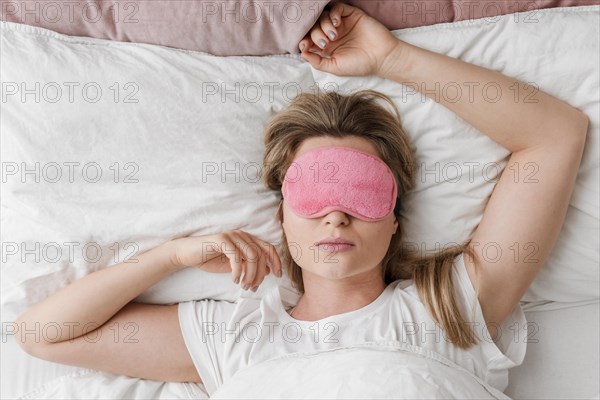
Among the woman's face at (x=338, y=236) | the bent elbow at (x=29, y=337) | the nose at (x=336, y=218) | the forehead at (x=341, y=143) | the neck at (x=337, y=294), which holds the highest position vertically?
the forehead at (x=341, y=143)

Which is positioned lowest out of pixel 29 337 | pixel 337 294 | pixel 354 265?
pixel 29 337

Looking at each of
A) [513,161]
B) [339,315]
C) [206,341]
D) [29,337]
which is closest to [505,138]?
[513,161]

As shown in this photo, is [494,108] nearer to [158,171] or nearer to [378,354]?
[378,354]

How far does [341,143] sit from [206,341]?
0.48 metres

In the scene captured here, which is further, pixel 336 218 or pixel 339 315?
pixel 339 315

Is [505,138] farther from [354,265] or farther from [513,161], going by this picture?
[354,265]

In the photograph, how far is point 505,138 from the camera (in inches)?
57.2

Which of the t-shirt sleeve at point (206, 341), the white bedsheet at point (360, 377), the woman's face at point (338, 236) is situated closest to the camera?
the white bedsheet at point (360, 377)

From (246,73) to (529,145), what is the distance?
1.94ft

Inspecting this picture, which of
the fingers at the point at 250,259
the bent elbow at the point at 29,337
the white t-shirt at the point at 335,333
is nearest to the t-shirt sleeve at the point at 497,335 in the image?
the white t-shirt at the point at 335,333

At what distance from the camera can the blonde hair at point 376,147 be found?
4.65 feet

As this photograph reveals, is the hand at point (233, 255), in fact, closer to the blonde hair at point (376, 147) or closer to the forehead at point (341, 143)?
the blonde hair at point (376, 147)

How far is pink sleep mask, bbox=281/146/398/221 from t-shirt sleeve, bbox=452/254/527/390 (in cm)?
22

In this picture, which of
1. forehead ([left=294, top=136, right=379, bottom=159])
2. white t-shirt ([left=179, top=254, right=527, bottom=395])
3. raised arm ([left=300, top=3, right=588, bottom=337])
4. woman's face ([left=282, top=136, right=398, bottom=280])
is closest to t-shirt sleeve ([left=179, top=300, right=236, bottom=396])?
white t-shirt ([left=179, top=254, right=527, bottom=395])
